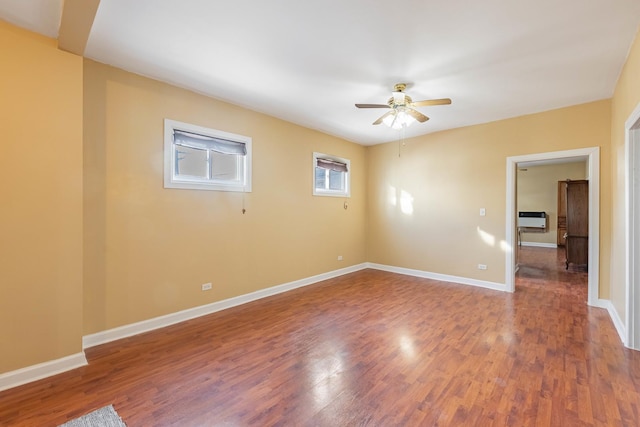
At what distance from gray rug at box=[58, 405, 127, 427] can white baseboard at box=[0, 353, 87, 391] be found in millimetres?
785

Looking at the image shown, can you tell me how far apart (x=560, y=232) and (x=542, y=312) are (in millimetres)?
7319

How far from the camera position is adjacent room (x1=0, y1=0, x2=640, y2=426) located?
2.00 m

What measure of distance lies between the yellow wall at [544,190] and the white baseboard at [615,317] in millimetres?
6789

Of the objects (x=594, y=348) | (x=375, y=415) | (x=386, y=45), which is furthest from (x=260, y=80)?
(x=594, y=348)

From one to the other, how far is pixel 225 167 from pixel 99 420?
2.83 meters

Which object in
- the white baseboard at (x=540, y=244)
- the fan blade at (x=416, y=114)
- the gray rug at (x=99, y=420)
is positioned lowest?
the gray rug at (x=99, y=420)

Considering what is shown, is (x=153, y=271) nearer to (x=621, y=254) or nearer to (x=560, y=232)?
(x=621, y=254)

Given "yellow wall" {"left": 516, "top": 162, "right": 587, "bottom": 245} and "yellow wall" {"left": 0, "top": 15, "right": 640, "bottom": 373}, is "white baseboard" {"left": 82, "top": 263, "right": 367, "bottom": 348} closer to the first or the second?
"yellow wall" {"left": 0, "top": 15, "right": 640, "bottom": 373}

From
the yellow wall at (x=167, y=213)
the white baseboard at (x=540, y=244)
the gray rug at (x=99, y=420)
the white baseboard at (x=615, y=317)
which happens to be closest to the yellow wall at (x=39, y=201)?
the yellow wall at (x=167, y=213)

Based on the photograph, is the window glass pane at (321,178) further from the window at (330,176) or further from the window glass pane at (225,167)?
the window glass pane at (225,167)

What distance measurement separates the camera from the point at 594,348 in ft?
8.66

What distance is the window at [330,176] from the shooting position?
5.16m

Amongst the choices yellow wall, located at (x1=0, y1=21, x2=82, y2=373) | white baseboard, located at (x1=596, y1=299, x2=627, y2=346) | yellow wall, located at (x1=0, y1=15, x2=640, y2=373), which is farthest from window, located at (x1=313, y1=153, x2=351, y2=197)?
white baseboard, located at (x1=596, y1=299, x2=627, y2=346)

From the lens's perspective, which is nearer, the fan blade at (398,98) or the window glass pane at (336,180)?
the fan blade at (398,98)
